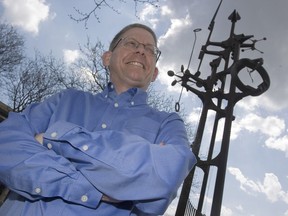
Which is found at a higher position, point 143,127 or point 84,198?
point 143,127

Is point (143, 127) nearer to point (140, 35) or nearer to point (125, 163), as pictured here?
point (125, 163)

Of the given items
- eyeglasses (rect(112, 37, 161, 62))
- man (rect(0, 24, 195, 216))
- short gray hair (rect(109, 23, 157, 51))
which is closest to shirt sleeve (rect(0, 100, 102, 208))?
man (rect(0, 24, 195, 216))

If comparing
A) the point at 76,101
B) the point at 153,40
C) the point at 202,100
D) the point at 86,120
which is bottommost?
the point at 86,120

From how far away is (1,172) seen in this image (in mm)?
1412

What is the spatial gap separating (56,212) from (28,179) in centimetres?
19

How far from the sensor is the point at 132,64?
2.11 m

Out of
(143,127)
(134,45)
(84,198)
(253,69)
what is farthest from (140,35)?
(253,69)

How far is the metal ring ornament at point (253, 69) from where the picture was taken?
486 centimetres

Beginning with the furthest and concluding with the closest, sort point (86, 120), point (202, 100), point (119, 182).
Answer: point (202, 100) < point (86, 120) < point (119, 182)

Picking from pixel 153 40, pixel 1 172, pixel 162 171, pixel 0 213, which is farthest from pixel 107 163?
pixel 153 40

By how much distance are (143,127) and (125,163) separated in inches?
20.0

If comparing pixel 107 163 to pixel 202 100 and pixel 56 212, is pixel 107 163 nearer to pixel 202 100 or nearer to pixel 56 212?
pixel 56 212

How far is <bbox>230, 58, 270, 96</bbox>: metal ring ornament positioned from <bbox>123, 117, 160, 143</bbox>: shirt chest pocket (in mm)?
3585

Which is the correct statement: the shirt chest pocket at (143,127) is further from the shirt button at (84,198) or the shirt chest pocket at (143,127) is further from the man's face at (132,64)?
the shirt button at (84,198)
